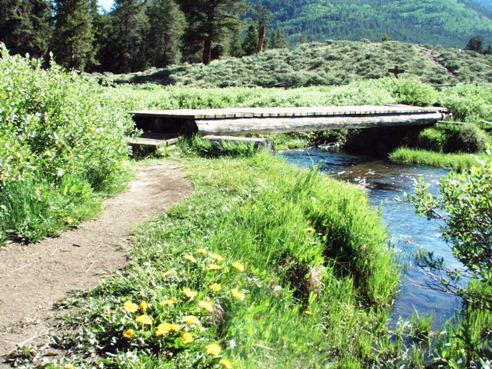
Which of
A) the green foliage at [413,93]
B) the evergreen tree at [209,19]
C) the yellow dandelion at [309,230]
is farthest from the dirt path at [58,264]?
the evergreen tree at [209,19]

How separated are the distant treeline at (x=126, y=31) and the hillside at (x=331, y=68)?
4810 millimetres

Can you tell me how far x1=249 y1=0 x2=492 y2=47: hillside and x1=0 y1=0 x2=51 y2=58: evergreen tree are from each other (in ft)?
356

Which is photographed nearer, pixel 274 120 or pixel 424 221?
pixel 424 221

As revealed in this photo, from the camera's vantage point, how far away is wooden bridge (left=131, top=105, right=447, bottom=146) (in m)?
9.16

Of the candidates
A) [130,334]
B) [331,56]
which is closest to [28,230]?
[130,334]

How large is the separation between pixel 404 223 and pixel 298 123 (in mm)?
4324

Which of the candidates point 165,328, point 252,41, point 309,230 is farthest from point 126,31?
point 165,328

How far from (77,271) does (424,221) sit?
221 inches

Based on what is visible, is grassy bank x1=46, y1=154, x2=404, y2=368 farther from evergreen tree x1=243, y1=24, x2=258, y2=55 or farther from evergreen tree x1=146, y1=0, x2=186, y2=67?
evergreen tree x1=243, y1=24, x2=258, y2=55

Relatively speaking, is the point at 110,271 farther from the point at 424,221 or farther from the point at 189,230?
the point at 424,221

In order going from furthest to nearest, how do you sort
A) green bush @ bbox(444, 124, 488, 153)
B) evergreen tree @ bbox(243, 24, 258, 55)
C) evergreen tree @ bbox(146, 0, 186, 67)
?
evergreen tree @ bbox(243, 24, 258, 55) < evergreen tree @ bbox(146, 0, 186, 67) < green bush @ bbox(444, 124, 488, 153)

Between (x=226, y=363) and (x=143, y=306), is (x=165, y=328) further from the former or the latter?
(x=226, y=363)

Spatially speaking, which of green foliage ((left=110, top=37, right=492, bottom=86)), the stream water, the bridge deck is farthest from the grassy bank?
green foliage ((left=110, top=37, right=492, bottom=86))

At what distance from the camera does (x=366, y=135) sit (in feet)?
51.6
